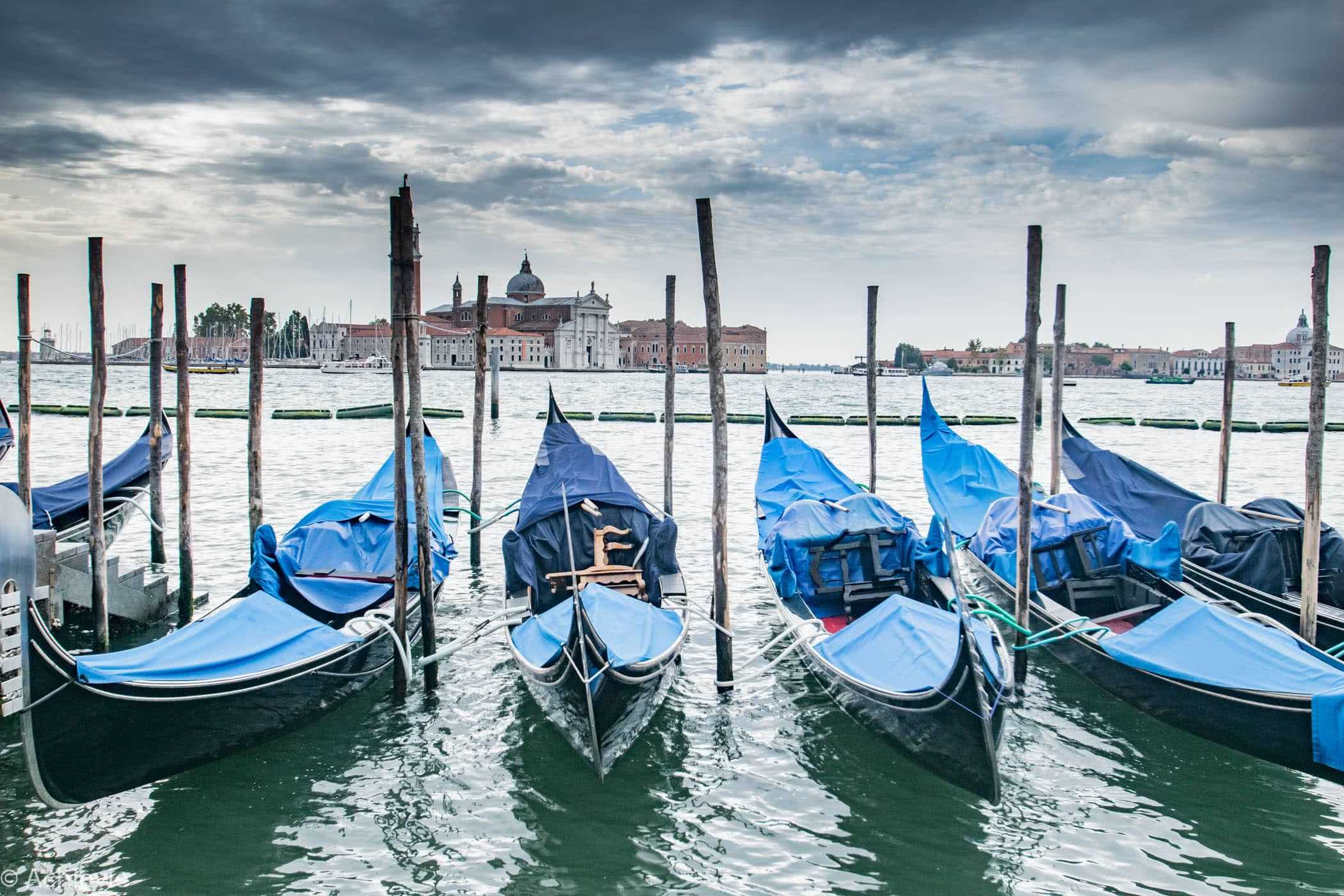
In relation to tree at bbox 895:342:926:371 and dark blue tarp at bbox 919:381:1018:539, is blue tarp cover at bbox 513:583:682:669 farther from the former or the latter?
tree at bbox 895:342:926:371

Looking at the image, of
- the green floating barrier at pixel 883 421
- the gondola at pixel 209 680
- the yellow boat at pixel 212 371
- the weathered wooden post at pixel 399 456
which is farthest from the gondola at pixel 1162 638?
the yellow boat at pixel 212 371

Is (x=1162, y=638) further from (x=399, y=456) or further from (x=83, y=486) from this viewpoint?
(x=83, y=486)

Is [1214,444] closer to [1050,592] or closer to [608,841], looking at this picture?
[1050,592]

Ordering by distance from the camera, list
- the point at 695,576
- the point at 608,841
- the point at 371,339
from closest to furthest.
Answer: the point at 608,841, the point at 695,576, the point at 371,339

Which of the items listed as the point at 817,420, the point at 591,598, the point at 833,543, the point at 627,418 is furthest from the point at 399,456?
the point at 817,420

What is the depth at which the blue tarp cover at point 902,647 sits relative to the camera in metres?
4.73

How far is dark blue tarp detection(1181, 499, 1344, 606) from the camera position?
6.52 meters

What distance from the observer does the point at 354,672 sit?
543cm

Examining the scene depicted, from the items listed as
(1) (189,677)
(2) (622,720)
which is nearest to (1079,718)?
(2) (622,720)

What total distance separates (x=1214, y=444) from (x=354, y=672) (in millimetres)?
22316

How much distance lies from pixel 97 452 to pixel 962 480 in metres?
6.89

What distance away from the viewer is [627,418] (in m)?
27.9

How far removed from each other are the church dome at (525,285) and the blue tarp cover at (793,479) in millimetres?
89627

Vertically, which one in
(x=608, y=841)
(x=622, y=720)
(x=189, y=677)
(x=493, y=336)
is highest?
(x=493, y=336)
